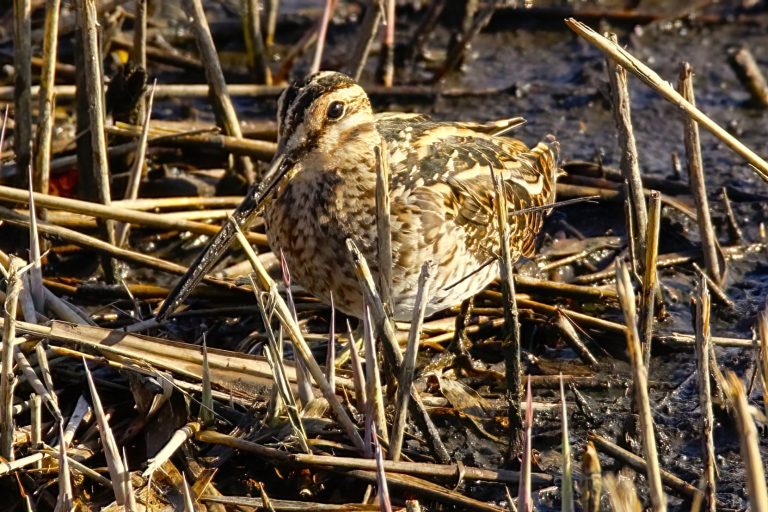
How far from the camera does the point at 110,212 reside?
187 inches

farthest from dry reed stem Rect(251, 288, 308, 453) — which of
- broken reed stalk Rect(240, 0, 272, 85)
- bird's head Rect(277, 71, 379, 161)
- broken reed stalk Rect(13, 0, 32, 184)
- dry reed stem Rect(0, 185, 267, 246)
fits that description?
broken reed stalk Rect(240, 0, 272, 85)

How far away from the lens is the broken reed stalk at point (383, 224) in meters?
3.38

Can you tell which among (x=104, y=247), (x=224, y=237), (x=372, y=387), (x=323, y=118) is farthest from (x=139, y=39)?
(x=372, y=387)

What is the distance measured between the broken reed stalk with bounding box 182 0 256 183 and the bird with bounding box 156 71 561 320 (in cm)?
96

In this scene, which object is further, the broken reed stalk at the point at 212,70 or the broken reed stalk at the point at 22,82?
the broken reed stalk at the point at 212,70

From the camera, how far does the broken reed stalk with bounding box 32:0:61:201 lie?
4.56m

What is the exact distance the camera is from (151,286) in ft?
15.9

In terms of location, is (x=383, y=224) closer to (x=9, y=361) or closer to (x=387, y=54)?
(x=9, y=361)

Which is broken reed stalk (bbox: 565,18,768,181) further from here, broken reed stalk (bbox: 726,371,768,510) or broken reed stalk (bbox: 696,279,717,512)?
broken reed stalk (bbox: 726,371,768,510)

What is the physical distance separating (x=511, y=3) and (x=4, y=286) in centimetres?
403

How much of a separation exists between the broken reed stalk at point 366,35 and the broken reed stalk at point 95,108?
1413 millimetres

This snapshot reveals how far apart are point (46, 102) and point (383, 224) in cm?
185

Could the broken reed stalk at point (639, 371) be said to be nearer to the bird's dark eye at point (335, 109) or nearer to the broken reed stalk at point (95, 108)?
the bird's dark eye at point (335, 109)

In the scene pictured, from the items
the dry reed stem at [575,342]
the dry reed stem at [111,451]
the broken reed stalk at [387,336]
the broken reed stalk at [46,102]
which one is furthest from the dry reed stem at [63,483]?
the dry reed stem at [575,342]
